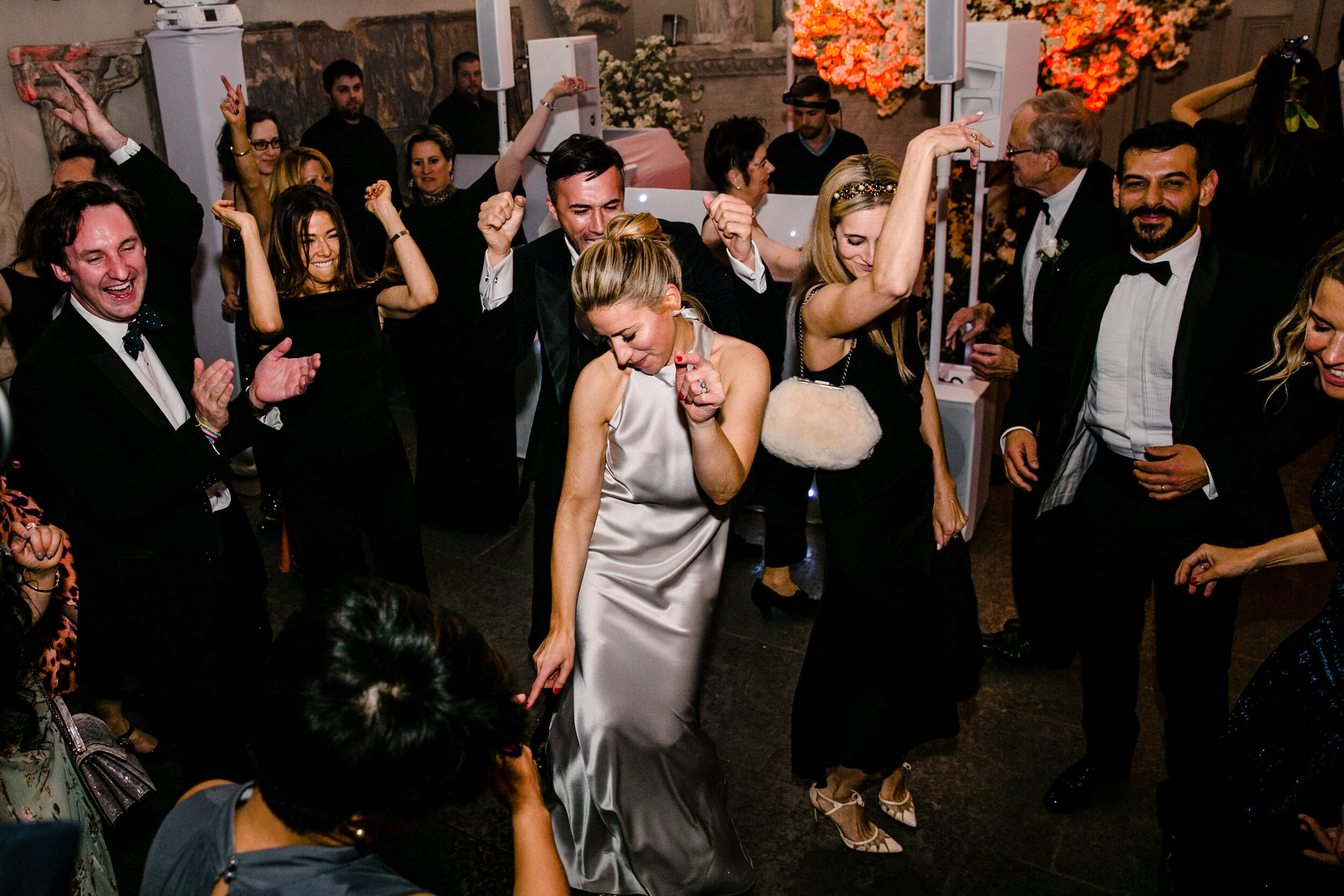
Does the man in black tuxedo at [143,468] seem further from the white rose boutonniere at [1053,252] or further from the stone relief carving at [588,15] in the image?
the stone relief carving at [588,15]

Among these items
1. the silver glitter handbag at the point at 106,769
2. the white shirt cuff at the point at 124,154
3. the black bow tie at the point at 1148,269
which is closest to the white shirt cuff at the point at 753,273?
the black bow tie at the point at 1148,269

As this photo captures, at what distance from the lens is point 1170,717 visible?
8.23 feet

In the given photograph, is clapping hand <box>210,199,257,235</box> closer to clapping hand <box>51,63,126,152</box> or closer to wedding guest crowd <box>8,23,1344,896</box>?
wedding guest crowd <box>8,23,1344,896</box>

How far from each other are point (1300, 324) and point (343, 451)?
246 centimetres

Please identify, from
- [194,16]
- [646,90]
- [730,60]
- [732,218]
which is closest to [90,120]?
[194,16]

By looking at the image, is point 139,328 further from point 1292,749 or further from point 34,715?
point 1292,749

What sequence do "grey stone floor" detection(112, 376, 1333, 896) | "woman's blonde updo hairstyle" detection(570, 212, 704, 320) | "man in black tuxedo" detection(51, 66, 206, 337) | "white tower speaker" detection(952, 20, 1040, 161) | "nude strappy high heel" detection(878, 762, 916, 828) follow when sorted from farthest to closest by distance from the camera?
1. "man in black tuxedo" detection(51, 66, 206, 337)
2. "white tower speaker" detection(952, 20, 1040, 161)
3. "nude strappy high heel" detection(878, 762, 916, 828)
4. "grey stone floor" detection(112, 376, 1333, 896)
5. "woman's blonde updo hairstyle" detection(570, 212, 704, 320)

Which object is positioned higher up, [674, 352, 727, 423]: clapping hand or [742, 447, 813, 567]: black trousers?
[674, 352, 727, 423]: clapping hand

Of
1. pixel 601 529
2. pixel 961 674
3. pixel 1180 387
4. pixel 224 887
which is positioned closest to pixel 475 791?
pixel 224 887

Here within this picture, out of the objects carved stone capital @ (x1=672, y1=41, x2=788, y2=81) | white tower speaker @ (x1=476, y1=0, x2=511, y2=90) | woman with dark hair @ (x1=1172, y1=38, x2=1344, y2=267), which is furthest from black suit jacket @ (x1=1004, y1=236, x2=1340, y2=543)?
carved stone capital @ (x1=672, y1=41, x2=788, y2=81)

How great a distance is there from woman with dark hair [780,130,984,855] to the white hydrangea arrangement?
6328mm

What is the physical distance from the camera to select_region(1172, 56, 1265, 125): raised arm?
13.9ft

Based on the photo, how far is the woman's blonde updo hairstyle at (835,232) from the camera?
2305 millimetres

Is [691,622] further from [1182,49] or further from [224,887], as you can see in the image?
[1182,49]
